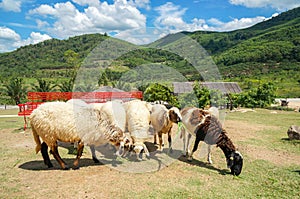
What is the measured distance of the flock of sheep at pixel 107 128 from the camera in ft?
24.8

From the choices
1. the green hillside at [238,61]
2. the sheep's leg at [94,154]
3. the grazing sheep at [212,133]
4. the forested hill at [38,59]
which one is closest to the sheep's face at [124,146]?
the sheep's leg at [94,154]

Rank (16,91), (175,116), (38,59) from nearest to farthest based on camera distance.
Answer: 1. (175,116)
2. (16,91)
3. (38,59)

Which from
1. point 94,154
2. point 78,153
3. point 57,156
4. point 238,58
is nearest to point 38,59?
Answer: point 238,58

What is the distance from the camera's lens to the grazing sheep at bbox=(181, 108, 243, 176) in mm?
7824

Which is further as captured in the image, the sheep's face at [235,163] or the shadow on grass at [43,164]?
the shadow on grass at [43,164]

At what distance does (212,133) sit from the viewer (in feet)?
28.0

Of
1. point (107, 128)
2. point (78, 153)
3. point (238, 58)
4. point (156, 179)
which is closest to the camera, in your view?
point (156, 179)

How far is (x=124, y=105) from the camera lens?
1030 cm

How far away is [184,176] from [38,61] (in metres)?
113

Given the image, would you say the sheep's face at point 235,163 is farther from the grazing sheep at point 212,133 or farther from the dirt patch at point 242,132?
the dirt patch at point 242,132

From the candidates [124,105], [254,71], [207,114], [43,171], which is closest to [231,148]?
[207,114]

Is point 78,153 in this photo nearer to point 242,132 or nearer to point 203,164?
point 203,164

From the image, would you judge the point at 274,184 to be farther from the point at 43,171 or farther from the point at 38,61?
the point at 38,61

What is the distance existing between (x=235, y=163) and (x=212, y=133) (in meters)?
1.29
